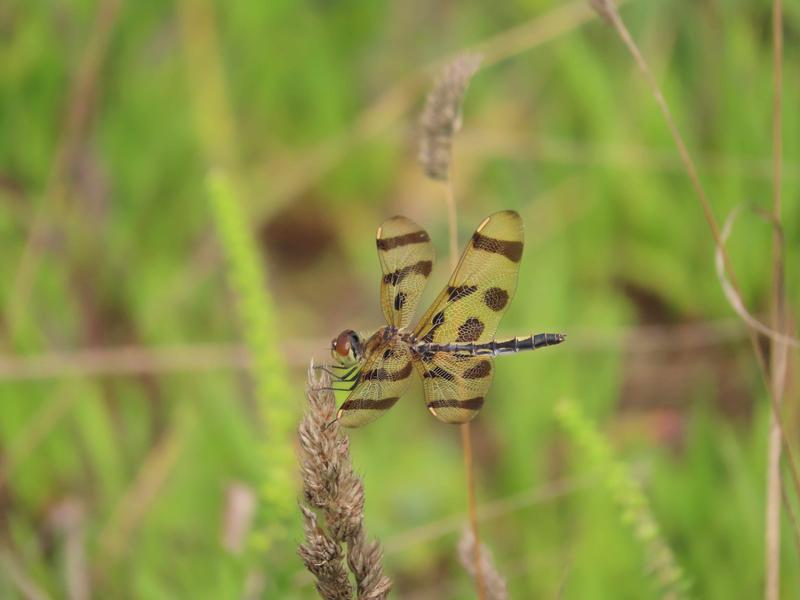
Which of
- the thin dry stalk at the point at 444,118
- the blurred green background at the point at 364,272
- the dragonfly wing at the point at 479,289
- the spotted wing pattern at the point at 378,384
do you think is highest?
the blurred green background at the point at 364,272

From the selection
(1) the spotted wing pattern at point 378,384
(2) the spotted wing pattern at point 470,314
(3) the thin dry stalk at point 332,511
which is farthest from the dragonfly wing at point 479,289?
(3) the thin dry stalk at point 332,511

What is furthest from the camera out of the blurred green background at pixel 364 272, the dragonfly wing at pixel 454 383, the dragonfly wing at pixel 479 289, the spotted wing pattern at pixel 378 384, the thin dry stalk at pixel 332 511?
the blurred green background at pixel 364 272

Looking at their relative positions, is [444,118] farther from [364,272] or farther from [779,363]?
[364,272]

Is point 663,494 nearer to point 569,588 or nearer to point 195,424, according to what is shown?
point 569,588

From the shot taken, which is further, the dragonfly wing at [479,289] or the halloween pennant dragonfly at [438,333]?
the dragonfly wing at [479,289]

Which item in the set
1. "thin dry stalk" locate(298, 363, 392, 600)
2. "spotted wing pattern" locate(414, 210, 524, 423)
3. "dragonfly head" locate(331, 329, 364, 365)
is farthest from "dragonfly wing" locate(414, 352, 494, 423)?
"thin dry stalk" locate(298, 363, 392, 600)

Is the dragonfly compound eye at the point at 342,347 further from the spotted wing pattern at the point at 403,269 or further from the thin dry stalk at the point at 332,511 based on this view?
the thin dry stalk at the point at 332,511

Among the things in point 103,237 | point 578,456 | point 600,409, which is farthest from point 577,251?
point 103,237
